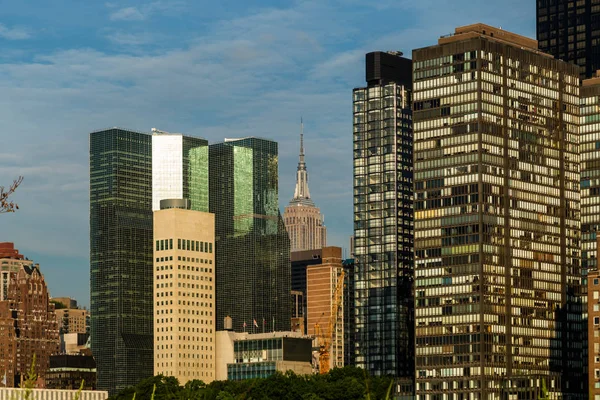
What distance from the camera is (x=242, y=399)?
34.3 metres

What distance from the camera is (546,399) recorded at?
2045 cm

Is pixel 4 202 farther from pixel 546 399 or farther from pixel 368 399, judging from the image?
pixel 546 399

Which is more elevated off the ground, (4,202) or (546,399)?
(4,202)

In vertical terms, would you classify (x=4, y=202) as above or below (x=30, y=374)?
above

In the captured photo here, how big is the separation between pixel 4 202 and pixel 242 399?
9052mm

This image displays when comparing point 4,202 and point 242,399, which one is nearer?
point 4,202

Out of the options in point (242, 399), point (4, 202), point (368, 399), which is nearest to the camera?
point (368, 399)

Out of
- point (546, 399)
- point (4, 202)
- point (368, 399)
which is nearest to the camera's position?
point (546, 399)

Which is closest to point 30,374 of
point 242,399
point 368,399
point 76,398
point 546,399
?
point 76,398

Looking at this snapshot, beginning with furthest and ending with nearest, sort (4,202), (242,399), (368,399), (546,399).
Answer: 1. (242,399)
2. (4,202)
3. (368,399)
4. (546,399)

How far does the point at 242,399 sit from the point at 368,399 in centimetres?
1209

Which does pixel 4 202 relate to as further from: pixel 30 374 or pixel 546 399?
pixel 546 399

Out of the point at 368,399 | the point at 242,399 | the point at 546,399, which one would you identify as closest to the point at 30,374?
the point at 368,399

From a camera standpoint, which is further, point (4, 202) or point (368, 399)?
point (4, 202)
